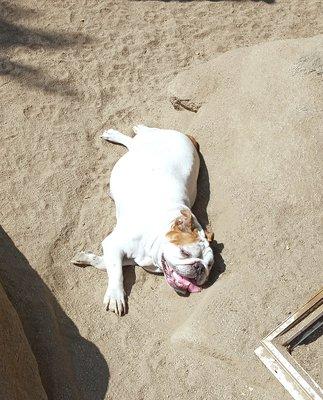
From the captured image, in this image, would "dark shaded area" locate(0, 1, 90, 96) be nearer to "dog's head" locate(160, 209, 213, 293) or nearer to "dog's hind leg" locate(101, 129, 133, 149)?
"dog's hind leg" locate(101, 129, 133, 149)

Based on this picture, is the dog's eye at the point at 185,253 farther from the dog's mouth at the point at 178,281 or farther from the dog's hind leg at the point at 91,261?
the dog's hind leg at the point at 91,261

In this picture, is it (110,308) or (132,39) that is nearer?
(110,308)

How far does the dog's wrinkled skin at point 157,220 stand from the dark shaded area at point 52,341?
0.39 metres

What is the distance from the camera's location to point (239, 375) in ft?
15.3

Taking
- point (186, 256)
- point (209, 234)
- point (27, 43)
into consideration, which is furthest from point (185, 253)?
point (27, 43)

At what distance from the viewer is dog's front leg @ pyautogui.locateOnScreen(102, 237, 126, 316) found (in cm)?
508

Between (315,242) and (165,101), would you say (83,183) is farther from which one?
(315,242)

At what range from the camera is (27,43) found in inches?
289

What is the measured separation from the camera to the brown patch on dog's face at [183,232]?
4945 millimetres

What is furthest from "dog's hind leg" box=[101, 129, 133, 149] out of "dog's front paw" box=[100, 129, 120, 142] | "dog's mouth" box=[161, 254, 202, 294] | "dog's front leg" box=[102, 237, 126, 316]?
"dog's mouth" box=[161, 254, 202, 294]

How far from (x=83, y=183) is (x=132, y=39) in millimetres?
2284

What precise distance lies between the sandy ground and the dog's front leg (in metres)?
0.09

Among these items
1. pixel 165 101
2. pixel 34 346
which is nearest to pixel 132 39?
pixel 165 101

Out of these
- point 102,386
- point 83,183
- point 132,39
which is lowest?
point 102,386
